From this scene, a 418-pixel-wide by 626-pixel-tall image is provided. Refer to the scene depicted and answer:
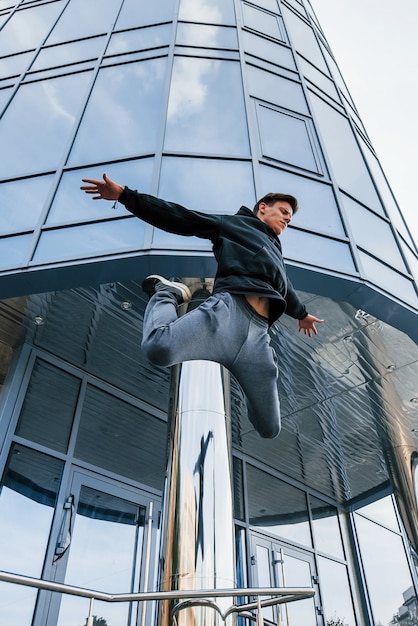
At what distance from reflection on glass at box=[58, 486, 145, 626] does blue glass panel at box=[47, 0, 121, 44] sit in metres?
8.98

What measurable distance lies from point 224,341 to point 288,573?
9.64 metres

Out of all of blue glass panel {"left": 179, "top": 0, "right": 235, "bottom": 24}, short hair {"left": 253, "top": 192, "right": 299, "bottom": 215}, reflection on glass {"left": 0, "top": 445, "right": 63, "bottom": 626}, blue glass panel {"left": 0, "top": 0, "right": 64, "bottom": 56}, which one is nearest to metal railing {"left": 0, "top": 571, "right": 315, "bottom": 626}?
short hair {"left": 253, "top": 192, "right": 299, "bottom": 215}

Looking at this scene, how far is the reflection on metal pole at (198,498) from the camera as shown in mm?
4469

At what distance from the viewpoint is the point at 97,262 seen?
6.24 meters

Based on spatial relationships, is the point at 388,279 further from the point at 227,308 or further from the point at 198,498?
the point at 227,308

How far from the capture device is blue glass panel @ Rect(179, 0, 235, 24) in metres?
10.3

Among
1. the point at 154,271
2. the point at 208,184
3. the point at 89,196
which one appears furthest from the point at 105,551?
the point at 208,184

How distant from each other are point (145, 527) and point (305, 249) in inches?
207

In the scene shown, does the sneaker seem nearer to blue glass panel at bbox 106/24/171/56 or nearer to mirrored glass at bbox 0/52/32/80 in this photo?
blue glass panel at bbox 106/24/171/56

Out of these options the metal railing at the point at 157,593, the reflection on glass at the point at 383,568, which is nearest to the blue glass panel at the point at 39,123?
the metal railing at the point at 157,593

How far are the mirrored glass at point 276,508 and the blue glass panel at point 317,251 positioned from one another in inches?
239

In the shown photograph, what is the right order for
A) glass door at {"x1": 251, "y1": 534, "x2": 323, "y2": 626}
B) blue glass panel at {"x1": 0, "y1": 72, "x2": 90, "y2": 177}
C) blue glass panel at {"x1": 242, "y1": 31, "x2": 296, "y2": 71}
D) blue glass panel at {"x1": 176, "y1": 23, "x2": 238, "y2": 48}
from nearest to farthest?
1. blue glass panel at {"x1": 0, "y1": 72, "x2": 90, "y2": 177}
2. blue glass panel at {"x1": 176, "y1": 23, "x2": 238, "y2": 48}
3. blue glass panel at {"x1": 242, "y1": 31, "x2": 296, "y2": 71}
4. glass door at {"x1": 251, "y1": 534, "x2": 323, "y2": 626}

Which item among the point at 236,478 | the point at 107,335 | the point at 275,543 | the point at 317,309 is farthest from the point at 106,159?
the point at 275,543

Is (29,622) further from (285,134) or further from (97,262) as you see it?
(285,134)
